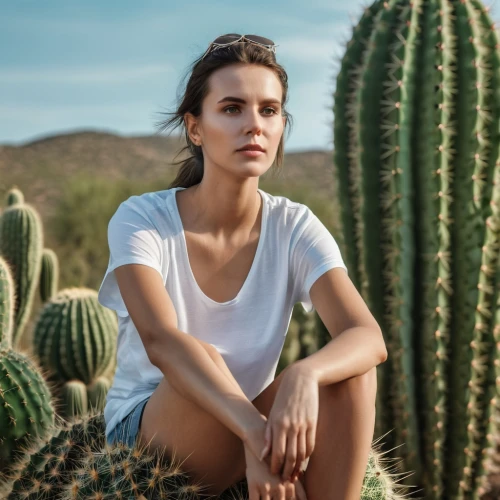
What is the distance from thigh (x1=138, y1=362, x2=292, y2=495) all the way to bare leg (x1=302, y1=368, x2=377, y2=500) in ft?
0.51

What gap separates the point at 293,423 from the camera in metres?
1.72

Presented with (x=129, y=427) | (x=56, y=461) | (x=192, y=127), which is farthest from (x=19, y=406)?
(x=192, y=127)

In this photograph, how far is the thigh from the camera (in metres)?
1.87

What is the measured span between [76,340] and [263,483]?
2223mm

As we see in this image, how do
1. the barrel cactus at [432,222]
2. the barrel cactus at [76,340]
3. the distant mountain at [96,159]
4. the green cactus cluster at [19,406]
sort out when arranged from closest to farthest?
the green cactus cluster at [19,406] < the barrel cactus at [432,222] < the barrel cactus at [76,340] < the distant mountain at [96,159]

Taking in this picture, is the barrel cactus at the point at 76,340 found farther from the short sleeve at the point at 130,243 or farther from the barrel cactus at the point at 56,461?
the short sleeve at the point at 130,243

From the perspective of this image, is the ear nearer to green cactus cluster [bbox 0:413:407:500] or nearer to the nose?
the nose

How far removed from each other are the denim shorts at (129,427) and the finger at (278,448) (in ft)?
1.38

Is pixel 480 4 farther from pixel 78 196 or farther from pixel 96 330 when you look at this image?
pixel 78 196

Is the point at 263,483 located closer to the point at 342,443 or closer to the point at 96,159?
the point at 342,443

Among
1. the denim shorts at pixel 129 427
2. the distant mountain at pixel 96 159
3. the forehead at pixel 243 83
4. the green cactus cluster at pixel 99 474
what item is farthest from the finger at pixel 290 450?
the distant mountain at pixel 96 159

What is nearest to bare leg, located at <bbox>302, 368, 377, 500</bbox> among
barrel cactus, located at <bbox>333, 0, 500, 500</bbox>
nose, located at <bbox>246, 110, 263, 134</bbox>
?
nose, located at <bbox>246, 110, 263, 134</bbox>

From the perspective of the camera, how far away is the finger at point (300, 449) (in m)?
1.74

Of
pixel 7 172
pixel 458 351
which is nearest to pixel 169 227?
pixel 458 351
